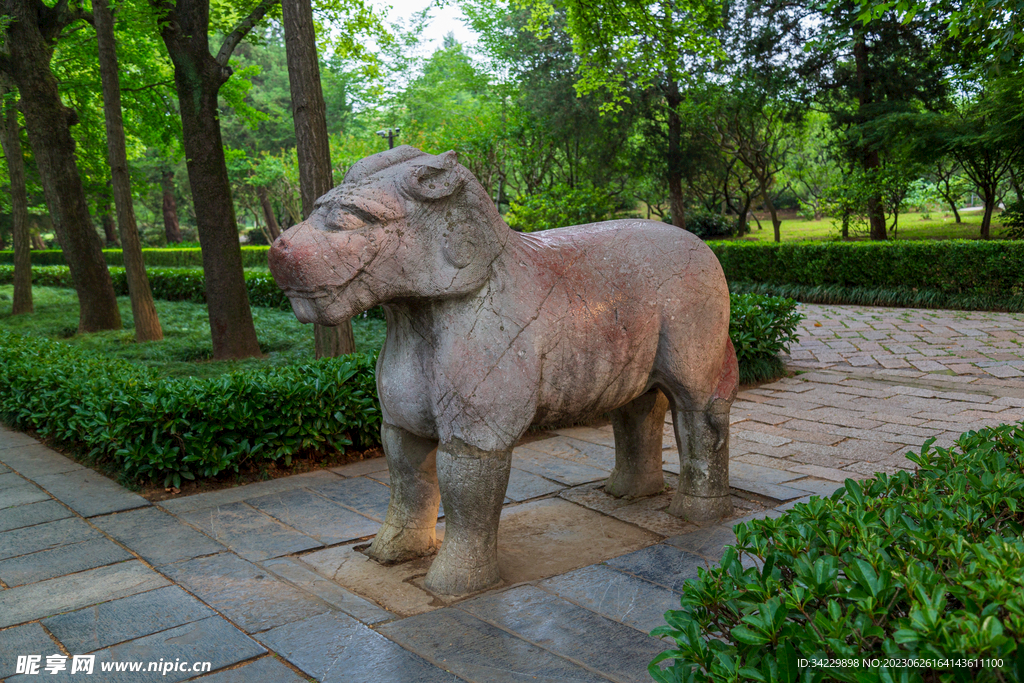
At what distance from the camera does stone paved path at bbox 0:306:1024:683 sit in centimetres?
271

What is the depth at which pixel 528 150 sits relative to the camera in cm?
2192

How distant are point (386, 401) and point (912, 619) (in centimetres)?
229

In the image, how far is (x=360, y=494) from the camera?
467cm

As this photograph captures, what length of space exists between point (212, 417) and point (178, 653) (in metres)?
2.47

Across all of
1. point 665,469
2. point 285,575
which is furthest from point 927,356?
point 285,575

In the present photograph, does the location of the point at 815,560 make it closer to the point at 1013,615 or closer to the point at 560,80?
the point at 1013,615

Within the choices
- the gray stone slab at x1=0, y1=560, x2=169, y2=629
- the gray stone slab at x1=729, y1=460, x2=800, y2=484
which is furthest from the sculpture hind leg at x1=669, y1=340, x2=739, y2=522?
the gray stone slab at x1=0, y1=560, x2=169, y2=629

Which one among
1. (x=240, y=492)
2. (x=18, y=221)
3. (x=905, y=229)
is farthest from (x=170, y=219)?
(x=240, y=492)

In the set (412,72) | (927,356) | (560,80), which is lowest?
(927,356)

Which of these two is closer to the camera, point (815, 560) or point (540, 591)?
point (815, 560)

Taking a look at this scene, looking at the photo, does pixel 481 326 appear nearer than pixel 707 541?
Yes

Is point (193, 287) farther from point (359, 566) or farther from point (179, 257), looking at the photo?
point (359, 566)

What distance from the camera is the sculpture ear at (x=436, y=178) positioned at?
2896mm

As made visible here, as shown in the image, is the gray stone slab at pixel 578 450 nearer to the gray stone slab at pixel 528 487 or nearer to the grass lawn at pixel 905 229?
the gray stone slab at pixel 528 487
